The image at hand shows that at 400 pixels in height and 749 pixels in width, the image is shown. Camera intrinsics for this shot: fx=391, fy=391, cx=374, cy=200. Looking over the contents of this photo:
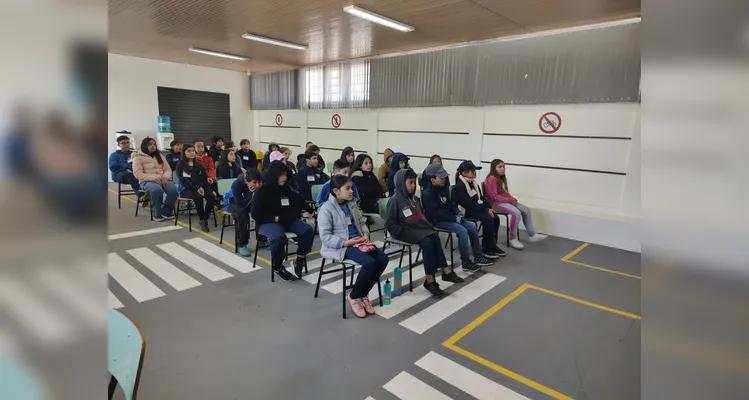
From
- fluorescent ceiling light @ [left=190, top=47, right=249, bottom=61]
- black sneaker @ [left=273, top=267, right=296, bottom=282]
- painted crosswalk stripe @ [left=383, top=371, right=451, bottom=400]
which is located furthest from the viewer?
fluorescent ceiling light @ [left=190, top=47, right=249, bottom=61]

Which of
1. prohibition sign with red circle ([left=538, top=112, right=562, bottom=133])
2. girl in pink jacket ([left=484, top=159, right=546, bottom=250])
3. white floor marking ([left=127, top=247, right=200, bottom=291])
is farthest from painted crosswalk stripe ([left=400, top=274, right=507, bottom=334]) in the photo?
prohibition sign with red circle ([left=538, top=112, right=562, bottom=133])

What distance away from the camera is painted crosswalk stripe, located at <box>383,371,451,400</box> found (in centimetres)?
242

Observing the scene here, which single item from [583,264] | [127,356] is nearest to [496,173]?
[583,264]

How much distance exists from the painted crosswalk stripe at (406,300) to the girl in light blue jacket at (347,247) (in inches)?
5.4

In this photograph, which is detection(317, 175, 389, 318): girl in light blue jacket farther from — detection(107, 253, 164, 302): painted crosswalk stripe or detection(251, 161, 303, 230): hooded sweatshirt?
detection(107, 253, 164, 302): painted crosswalk stripe

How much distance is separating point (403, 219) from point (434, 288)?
742 mm

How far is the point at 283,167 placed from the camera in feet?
14.0

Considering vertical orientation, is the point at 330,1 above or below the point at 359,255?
above

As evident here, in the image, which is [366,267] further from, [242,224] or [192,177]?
[192,177]

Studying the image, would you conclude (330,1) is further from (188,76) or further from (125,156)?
(188,76)

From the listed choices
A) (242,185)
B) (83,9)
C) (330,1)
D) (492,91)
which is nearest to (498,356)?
(83,9)

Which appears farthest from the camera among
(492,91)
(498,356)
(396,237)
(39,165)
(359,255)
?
(492,91)

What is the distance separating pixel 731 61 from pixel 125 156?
26.0ft

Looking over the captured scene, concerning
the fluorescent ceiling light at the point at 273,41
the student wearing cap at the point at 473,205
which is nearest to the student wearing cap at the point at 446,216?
the student wearing cap at the point at 473,205
